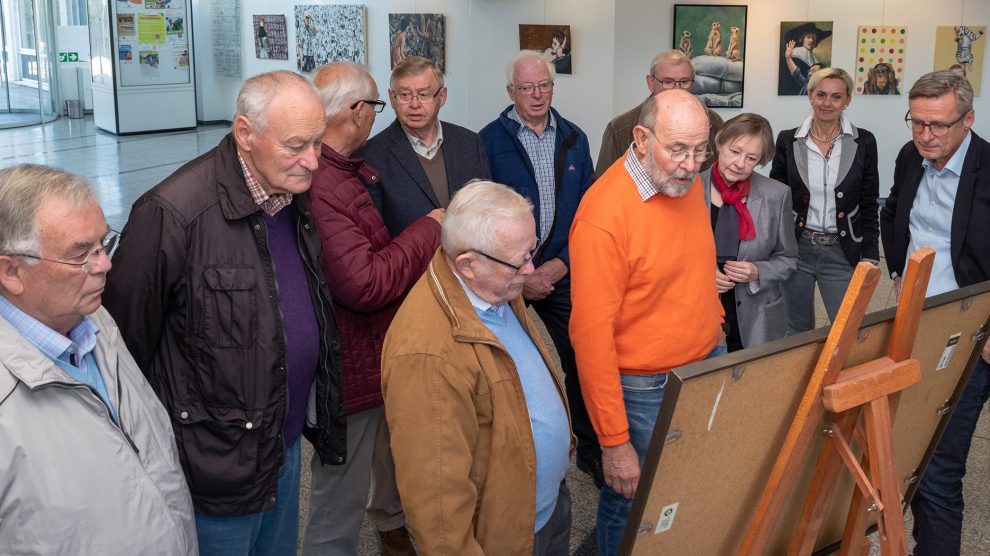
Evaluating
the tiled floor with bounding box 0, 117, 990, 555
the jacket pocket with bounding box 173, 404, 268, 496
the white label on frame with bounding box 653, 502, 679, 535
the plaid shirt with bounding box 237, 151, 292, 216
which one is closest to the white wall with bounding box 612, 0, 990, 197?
the tiled floor with bounding box 0, 117, 990, 555

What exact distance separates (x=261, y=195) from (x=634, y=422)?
4.31 feet

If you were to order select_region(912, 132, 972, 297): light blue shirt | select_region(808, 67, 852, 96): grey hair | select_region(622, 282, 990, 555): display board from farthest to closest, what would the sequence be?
select_region(808, 67, 852, 96): grey hair → select_region(912, 132, 972, 297): light blue shirt → select_region(622, 282, 990, 555): display board

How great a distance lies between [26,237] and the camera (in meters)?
1.90

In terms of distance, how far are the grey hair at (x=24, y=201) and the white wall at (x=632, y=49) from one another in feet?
22.3

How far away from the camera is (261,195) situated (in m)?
2.54

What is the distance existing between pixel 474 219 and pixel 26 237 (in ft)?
3.19

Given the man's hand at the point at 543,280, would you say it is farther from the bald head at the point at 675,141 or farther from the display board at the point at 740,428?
the display board at the point at 740,428

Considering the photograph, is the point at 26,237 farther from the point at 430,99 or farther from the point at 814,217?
the point at 814,217

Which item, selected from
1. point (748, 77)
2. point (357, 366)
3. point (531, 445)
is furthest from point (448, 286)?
point (748, 77)

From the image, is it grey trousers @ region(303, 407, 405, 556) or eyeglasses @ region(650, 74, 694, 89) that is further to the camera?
eyeglasses @ region(650, 74, 694, 89)

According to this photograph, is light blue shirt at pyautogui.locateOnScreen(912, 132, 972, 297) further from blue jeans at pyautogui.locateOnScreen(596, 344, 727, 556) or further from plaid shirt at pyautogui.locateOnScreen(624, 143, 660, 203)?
plaid shirt at pyautogui.locateOnScreen(624, 143, 660, 203)

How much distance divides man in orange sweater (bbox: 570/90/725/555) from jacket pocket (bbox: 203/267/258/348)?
37.3 inches

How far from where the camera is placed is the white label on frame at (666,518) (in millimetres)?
2170

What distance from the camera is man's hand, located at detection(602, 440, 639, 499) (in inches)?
113
